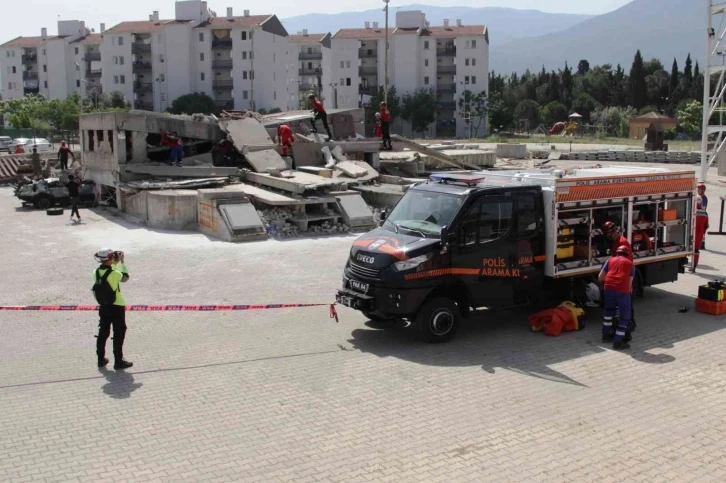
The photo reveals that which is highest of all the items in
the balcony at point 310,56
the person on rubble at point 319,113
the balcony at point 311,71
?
the balcony at point 310,56

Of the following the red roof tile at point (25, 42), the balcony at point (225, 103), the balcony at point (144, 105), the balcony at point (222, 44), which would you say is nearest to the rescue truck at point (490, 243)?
the balcony at point (222, 44)

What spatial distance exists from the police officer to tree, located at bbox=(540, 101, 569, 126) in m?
89.8

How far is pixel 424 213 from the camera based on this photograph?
35.2ft

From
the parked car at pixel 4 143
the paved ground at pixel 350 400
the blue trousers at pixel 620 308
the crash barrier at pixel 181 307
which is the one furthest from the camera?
the parked car at pixel 4 143

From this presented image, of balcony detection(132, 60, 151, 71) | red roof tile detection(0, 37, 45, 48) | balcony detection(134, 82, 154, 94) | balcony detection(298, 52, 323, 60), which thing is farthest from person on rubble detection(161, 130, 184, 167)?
red roof tile detection(0, 37, 45, 48)

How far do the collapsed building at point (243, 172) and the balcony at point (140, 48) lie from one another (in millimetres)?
70122

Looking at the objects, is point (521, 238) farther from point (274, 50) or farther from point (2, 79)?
point (2, 79)

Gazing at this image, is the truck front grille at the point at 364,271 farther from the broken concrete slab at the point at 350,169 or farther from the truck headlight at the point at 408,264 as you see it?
the broken concrete slab at the point at 350,169

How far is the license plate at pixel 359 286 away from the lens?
1009 cm

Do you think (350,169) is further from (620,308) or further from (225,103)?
(225,103)

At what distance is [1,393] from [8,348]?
1.97 meters

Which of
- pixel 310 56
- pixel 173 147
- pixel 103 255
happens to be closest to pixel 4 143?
pixel 173 147

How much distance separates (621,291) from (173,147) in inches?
736

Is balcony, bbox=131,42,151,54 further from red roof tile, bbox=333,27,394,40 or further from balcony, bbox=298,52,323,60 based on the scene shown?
balcony, bbox=298,52,323,60
